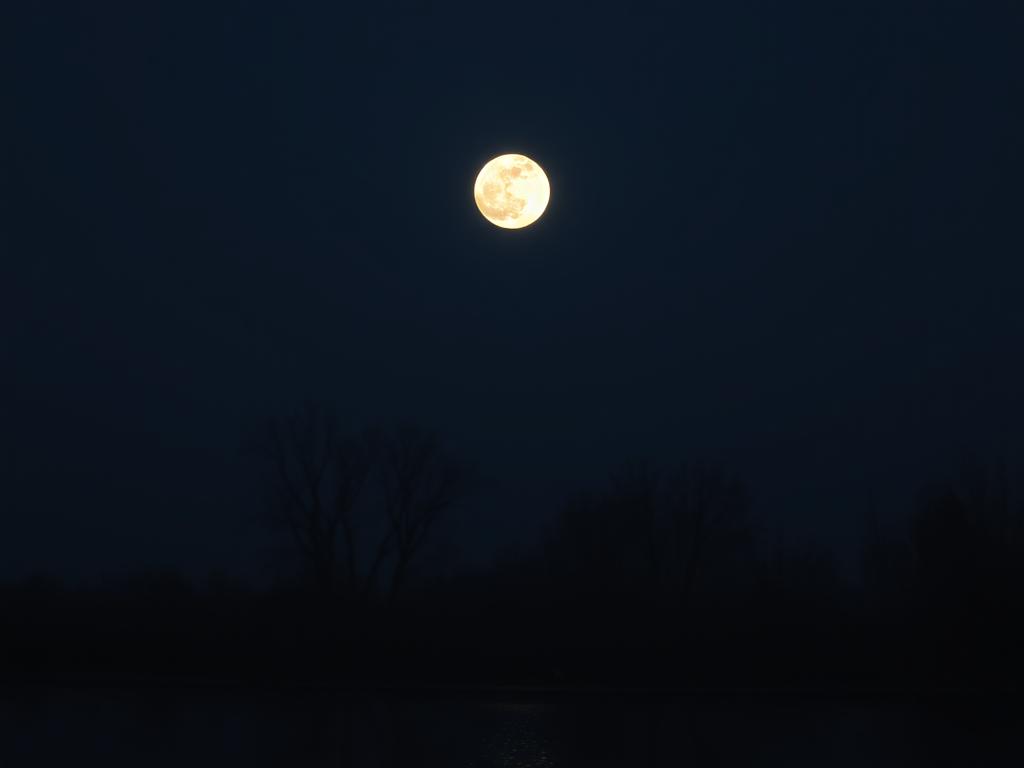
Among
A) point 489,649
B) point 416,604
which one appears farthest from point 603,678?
point 416,604

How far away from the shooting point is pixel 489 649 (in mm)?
40125

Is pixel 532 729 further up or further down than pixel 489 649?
further down

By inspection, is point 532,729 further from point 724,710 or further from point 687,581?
point 687,581

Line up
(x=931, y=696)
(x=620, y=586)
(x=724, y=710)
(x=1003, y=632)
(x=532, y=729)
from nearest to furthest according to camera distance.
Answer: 1. (x=532, y=729)
2. (x=724, y=710)
3. (x=931, y=696)
4. (x=1003, y=632)
5. (x=620, y=586)

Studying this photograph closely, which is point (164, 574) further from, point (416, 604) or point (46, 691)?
point (46, 691)

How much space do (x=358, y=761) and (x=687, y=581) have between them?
43.5 m

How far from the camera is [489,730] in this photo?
21562 mm

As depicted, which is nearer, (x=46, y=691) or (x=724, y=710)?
(x=724, y=710)

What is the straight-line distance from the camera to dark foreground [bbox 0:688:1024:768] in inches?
658

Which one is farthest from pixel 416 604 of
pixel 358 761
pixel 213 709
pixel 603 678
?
pixel 358 761

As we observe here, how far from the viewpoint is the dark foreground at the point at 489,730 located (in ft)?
54.8

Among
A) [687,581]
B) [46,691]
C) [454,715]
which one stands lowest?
[454,715]

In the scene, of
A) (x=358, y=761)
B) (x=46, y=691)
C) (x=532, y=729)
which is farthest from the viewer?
(x=46, y=691)

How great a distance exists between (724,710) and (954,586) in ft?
60.1
